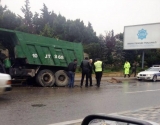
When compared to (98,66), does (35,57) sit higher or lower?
higher

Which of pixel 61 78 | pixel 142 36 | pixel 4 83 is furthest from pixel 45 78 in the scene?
pixel 142 36

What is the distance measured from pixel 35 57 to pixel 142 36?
19.8 meters

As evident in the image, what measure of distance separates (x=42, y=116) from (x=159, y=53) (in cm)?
3130

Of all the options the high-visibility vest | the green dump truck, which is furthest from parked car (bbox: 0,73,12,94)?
the high-visibility vest

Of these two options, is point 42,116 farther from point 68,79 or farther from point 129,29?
point 129,29

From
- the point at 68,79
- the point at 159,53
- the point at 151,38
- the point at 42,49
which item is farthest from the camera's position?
the point at 159,53

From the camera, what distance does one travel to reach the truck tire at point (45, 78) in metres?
14.1

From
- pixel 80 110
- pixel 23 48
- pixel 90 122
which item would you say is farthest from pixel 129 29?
pixel 90 122

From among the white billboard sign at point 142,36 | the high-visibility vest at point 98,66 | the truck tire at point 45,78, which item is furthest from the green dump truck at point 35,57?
the white billboard sign at point 142,36

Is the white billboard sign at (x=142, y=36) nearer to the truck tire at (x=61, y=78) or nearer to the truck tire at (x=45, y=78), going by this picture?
the truck tire at (x=61, y=78)

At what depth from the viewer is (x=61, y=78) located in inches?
595

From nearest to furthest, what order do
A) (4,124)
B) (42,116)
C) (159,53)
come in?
1. (4,124)
2. (42,116)
3. (159,53)

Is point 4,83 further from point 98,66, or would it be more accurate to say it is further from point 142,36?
point 142,36

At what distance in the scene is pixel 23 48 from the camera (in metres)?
13.1
